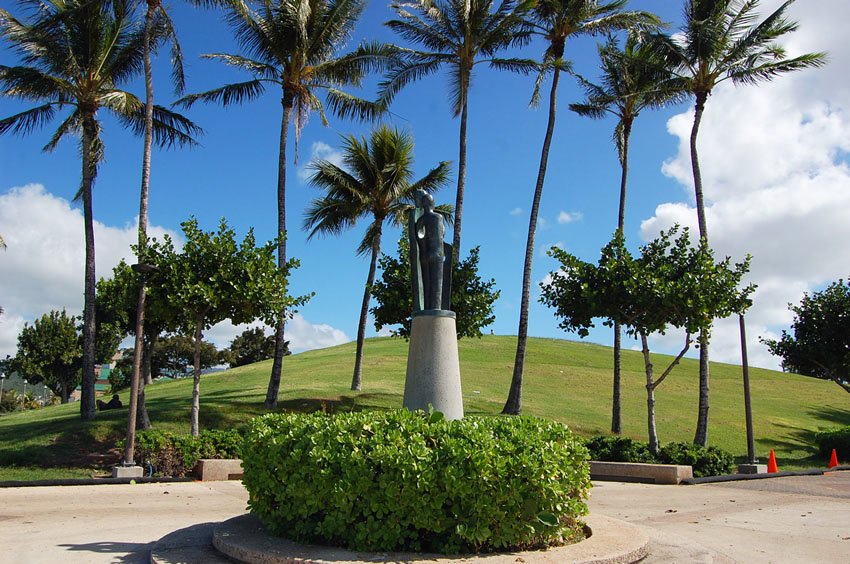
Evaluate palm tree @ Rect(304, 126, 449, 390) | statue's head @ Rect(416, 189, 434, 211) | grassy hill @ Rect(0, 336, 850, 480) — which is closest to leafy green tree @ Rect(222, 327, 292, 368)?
grassy hill @ Rect(0, 336, 850, 480)

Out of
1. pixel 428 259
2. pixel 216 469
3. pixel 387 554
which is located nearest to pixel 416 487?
pixel 387 554

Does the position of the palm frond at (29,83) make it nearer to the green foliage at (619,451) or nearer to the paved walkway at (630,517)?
the paved walkway at (630,517)

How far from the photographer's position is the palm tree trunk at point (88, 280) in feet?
66.8

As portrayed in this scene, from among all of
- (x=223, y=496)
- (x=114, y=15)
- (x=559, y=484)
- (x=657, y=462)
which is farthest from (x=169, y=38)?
(x=559, y=484)

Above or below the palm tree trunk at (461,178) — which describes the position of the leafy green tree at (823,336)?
below

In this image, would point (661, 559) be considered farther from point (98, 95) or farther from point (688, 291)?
point (98, 95)

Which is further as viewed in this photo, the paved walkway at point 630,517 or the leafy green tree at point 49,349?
the leafy green tree at point 49,349

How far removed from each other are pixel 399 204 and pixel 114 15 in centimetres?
→ 1312

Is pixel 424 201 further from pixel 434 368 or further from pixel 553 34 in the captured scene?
pixel 553 34

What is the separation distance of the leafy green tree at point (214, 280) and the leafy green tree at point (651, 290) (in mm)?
7848

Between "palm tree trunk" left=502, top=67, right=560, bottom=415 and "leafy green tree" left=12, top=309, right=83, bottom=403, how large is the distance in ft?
118

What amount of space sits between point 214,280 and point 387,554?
499 inches

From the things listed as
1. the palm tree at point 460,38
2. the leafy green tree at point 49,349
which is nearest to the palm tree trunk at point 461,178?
the palm tree at point 460,38

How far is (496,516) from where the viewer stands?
605 cm
